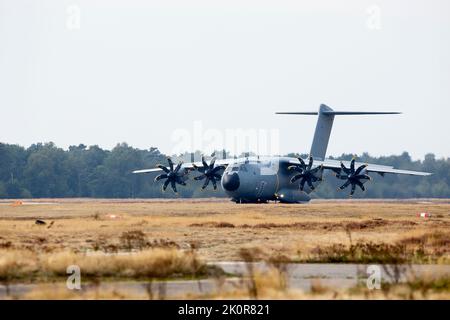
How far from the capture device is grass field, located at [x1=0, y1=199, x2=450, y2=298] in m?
25.1

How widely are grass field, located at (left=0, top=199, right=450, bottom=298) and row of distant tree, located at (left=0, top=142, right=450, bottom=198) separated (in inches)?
2562

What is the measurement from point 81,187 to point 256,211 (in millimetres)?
70834

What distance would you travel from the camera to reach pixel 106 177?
12350 centimetres

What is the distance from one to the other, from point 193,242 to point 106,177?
9017cm

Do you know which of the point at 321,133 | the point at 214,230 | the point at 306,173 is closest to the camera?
the point at 214,230

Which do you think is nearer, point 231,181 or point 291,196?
point 231,181

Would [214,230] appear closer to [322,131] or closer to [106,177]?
[322,131]

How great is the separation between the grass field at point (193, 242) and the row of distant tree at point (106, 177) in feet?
213

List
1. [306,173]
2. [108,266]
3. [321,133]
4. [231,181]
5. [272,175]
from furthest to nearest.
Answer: [321,133]
[306,173]
[272,175]
[231,181]
[108,266]

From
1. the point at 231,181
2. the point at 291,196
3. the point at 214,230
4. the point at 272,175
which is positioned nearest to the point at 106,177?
the point at 291,196

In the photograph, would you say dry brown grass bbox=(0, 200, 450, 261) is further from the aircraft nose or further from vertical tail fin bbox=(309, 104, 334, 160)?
vertical tail fin bbox=(309, 104, 334, 160)

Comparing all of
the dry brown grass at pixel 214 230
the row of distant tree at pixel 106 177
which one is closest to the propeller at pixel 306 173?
the dry brown grass at pixel 214 230

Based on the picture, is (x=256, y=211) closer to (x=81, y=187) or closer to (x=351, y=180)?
(x=351, y=180)
